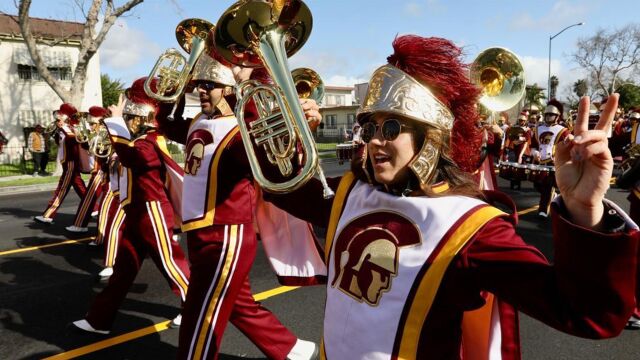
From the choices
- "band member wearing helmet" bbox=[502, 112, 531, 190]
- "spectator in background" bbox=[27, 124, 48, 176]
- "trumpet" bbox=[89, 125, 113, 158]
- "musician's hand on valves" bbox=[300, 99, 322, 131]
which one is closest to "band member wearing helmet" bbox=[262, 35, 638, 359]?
"musician's hand on valves" bbox=[300, 99, 322, 131]

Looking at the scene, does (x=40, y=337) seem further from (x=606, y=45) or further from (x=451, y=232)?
(x=606, y=45)

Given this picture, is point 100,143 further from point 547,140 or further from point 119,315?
point 547,140

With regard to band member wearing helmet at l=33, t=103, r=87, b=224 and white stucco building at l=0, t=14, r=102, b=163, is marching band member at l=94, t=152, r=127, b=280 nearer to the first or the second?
band member wearing helmet at l=33, t=103, r=87, b=224

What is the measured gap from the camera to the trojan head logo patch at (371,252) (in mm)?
1461

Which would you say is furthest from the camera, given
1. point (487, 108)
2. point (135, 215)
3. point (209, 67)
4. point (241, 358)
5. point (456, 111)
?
point (487, 108)

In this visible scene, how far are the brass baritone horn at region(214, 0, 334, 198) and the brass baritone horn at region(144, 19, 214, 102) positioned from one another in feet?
3.48

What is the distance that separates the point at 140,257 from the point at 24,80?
25.2 meters

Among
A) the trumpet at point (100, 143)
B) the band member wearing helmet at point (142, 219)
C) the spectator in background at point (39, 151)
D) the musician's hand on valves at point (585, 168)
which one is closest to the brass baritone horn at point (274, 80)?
the musician's hand on valves at point (585, 168)

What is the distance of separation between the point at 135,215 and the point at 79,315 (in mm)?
1015

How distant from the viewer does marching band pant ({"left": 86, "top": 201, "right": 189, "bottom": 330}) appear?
365cm

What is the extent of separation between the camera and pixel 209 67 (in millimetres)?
2994

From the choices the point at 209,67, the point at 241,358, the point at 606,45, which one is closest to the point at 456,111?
the point at 209,67

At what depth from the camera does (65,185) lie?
8.24m

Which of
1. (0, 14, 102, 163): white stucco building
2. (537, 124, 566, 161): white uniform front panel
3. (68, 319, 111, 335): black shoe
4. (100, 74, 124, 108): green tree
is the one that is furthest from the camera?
(100, 74, 124, 108): green tree
